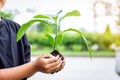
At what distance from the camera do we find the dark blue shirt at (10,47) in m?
0.75

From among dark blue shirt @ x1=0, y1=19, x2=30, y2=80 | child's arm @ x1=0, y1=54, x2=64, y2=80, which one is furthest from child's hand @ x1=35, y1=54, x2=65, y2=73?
dark blue shirt @ x1=0, y1=19, x2=30, y2=80

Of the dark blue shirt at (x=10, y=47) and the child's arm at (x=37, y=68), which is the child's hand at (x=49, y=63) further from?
the dark blue shirt at (x=10, y=47)

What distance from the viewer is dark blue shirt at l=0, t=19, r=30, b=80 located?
0.75 m

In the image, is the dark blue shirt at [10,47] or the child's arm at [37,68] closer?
the child's arm at [37,68]

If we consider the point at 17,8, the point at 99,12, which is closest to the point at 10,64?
the point at 17,8

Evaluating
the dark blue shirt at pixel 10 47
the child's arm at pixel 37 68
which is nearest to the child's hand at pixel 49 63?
the child's arm at pixel 37 68

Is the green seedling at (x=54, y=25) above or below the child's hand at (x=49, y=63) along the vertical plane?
above

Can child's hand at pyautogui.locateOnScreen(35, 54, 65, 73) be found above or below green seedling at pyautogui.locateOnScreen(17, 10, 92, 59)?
below

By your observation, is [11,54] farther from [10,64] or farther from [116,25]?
[116,25]

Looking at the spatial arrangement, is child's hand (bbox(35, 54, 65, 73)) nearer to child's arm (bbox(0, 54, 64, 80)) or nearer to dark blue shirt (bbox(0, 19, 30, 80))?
child's arm (bbox(0, 54, 64, 80))

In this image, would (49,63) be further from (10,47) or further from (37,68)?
(10,47)

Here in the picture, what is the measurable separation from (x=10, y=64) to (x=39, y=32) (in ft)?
Result: 9.96

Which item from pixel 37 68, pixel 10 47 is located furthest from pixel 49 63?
pixel 10 47

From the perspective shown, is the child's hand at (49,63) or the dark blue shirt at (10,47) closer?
the child's hand at (49,63)
